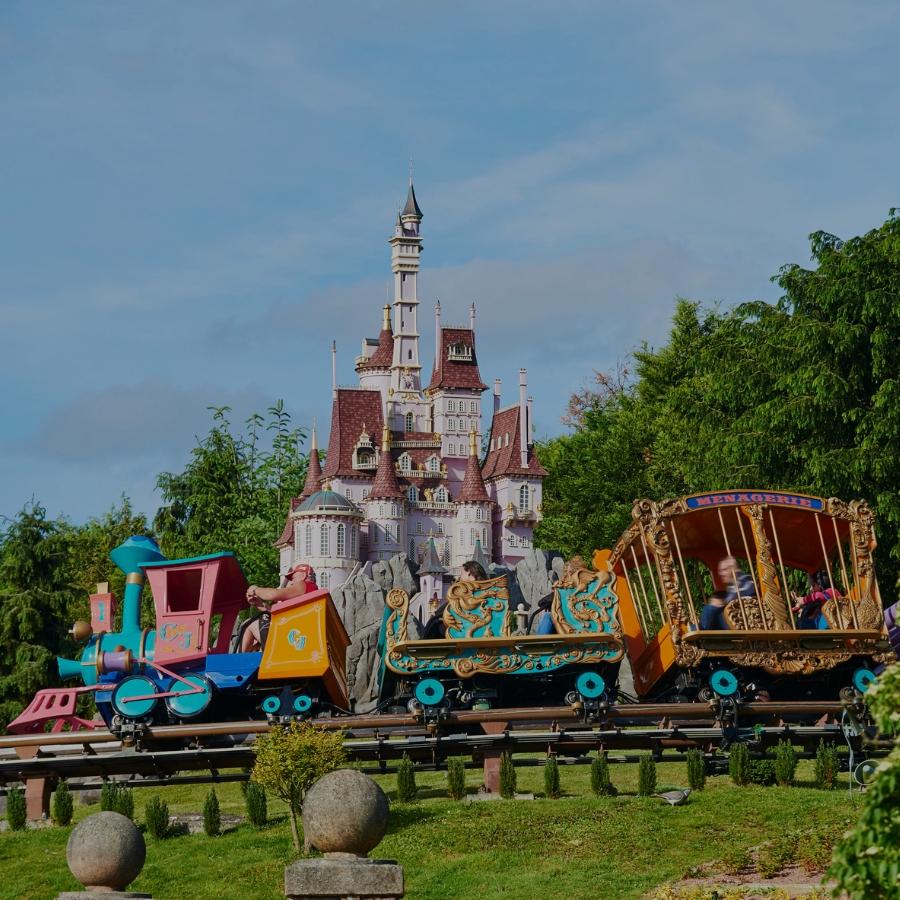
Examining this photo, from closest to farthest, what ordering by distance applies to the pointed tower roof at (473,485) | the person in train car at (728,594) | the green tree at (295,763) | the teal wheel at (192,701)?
1. the green tree at (295,763)
2. the person in train car at (728,594)
3. the teal wheel at (192,701)
4. the pointed tower roof at (473,485)

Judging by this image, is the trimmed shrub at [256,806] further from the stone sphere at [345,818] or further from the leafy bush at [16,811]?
the stone sphere at [345,818]

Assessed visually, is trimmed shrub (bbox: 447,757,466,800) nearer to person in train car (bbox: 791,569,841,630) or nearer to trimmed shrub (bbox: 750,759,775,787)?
trimmed shrub (bbox: 750,759,775,787)

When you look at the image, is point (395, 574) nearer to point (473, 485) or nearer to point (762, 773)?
point (473, 485)

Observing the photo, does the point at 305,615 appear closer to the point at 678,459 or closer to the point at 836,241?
the point at 836,241

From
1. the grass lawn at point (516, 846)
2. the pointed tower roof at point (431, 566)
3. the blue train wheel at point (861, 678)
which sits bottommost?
the grass lawn at point (516, 846)

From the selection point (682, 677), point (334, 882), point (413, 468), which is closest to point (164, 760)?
point (682, 677)

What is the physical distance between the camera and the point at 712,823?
1852 centimetres

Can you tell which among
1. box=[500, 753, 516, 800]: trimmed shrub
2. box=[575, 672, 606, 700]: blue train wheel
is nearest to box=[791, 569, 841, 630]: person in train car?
box=[575, 672, 606, 700]: blue train wheel

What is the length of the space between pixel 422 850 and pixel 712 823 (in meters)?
3.37

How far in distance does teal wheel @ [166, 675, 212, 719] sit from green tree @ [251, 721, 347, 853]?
13.4 ft

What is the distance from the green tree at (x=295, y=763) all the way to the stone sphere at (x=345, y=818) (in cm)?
708

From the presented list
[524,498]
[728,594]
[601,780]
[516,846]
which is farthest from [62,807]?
[524,498]

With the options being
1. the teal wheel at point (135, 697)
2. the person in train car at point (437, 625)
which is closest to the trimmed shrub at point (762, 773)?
the person in train car at point (437, 625)

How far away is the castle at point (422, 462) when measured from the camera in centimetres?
8088
